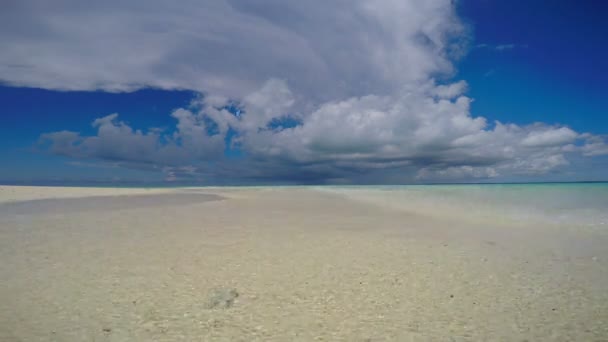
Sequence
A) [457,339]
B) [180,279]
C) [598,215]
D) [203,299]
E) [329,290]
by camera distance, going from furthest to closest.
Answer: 1. [598,215]
2. [180,279]
3. [329,290]
4. [203,299]
5. [457,339]

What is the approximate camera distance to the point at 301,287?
610cm

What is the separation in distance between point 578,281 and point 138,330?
835cm

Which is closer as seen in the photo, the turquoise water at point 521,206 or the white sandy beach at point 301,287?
the white sandy beach at point 301,287

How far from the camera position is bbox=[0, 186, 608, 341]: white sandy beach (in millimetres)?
4465

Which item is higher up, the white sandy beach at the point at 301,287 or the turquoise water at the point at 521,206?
the turquoise water at the point at 521,206

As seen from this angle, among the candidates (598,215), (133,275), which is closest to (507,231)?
(598,215)

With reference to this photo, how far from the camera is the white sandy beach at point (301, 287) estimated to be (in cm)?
446

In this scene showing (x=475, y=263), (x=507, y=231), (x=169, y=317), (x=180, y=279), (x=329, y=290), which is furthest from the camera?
(x=507, y=231)

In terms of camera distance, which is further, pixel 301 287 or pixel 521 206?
pixel 521 206

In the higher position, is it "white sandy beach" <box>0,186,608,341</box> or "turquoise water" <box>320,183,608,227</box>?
"turquoise water" <box>320,183,608,227</box>

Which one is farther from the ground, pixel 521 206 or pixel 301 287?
pixel 521 206

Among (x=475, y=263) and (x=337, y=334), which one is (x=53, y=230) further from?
(x=475, y=263)

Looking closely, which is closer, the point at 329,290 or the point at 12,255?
the point at 329,290

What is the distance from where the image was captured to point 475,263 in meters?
7.88
